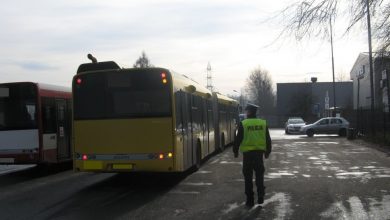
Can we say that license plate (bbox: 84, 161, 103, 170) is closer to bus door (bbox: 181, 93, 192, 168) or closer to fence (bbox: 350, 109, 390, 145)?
bus door (bbox: 181, 93, 192, 168)

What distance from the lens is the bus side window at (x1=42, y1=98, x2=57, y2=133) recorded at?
52.2ft

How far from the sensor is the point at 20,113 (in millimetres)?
15727

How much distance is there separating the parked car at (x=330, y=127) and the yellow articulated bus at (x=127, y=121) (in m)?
29.4

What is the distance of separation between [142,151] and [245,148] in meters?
3.07

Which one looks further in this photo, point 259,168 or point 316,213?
point 259,168

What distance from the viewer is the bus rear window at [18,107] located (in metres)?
15.6

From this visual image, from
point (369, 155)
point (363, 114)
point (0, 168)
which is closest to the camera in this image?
point (0, 168)

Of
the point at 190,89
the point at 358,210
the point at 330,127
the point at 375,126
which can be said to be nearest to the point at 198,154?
the point at 190,89

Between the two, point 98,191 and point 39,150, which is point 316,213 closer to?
point 98,191

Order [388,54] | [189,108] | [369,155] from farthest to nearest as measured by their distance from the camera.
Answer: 1. [369,155]
2. [388,54]
3. [189,108]

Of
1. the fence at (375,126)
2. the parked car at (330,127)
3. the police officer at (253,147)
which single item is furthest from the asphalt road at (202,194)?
the parked car at (330,127)

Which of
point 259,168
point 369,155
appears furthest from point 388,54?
point 259,168

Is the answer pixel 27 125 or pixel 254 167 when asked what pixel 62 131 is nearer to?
pixel 27 125

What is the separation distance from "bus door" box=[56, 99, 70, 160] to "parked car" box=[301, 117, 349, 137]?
27355mm
